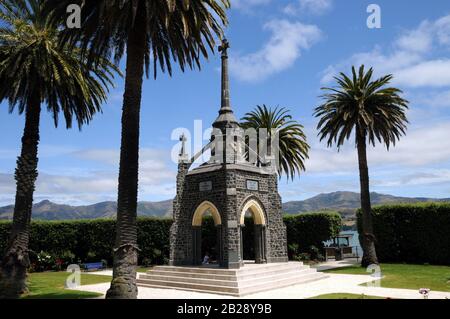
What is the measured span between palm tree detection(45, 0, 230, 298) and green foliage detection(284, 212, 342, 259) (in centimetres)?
1859

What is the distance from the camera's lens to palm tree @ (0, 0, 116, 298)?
15602 millimetres

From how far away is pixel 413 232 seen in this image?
26500 mm

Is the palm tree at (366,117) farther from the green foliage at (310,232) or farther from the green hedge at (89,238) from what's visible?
the green hedge at (89,238)

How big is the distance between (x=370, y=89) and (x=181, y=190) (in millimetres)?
14011

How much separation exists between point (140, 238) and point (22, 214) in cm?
1490

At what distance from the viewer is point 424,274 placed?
20438mm

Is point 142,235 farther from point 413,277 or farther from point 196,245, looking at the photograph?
point 413,277

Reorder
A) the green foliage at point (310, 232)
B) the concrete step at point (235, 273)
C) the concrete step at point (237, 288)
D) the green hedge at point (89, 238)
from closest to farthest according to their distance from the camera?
the concrete step at point (237, 288) → the concrete step at point (235, 273) → the green hedge at point (89, 238) → the green foliage at point (310, 232)

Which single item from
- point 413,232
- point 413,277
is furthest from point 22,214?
point 413,232

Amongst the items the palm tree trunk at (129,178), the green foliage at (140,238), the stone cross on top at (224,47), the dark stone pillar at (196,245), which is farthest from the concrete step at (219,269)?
the stone cross on top at (224,47)

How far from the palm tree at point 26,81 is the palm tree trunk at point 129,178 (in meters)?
3.33

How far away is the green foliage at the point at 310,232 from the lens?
29.7 metres

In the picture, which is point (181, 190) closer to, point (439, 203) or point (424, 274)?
point (424, 274)

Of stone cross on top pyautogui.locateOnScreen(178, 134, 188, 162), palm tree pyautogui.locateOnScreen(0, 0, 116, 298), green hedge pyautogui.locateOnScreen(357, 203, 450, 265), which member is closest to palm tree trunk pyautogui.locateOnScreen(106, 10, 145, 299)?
palm tree pyautogui.locateOnScreen(0, 0, 116, 298)
